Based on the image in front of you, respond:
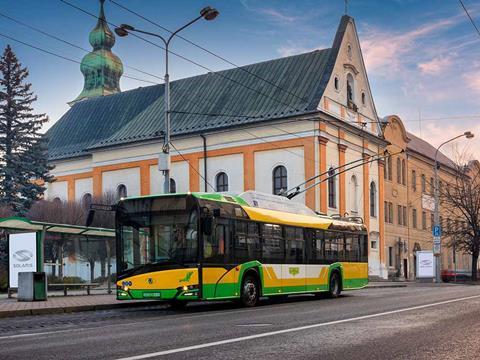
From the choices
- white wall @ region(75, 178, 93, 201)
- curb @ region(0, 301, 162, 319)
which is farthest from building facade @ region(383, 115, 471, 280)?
curb @ region(0, 301, 162, 319)

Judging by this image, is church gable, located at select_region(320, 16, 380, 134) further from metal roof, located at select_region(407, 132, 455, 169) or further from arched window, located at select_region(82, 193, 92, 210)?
arched window, located at select_region(82, 193, 92, 210)

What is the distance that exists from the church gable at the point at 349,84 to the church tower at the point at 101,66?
109ft

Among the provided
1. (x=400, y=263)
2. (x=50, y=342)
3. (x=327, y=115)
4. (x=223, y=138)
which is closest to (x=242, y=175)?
(x=223, y=138)

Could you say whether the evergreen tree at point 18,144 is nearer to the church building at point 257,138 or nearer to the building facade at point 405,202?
the church building at point 257,138

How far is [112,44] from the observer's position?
83.4m

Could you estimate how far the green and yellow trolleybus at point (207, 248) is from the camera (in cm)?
1736

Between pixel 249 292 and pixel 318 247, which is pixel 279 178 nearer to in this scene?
pixel 318 247

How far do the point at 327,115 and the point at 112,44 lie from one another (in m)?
42.0

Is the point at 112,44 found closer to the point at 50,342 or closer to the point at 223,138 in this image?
the point at 223,138

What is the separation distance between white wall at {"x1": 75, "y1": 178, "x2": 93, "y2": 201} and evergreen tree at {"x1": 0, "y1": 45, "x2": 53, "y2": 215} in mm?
9390

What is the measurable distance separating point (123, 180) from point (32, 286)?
3645 centimetres

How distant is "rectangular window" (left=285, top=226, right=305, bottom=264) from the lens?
21.3m

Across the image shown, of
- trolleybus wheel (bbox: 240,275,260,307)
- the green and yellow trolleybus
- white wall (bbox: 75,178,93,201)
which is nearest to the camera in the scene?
the green and yellow trolleybus

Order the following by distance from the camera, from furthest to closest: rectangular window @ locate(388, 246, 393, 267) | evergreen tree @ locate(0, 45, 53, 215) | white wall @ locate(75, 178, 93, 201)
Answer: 1. rectangular window @ locate(388, 246, 393, 267)
2. white wall @ locate(75, 178, 93, 201)
3. evergreen tree @ locate(0, 45, 53, 215)
